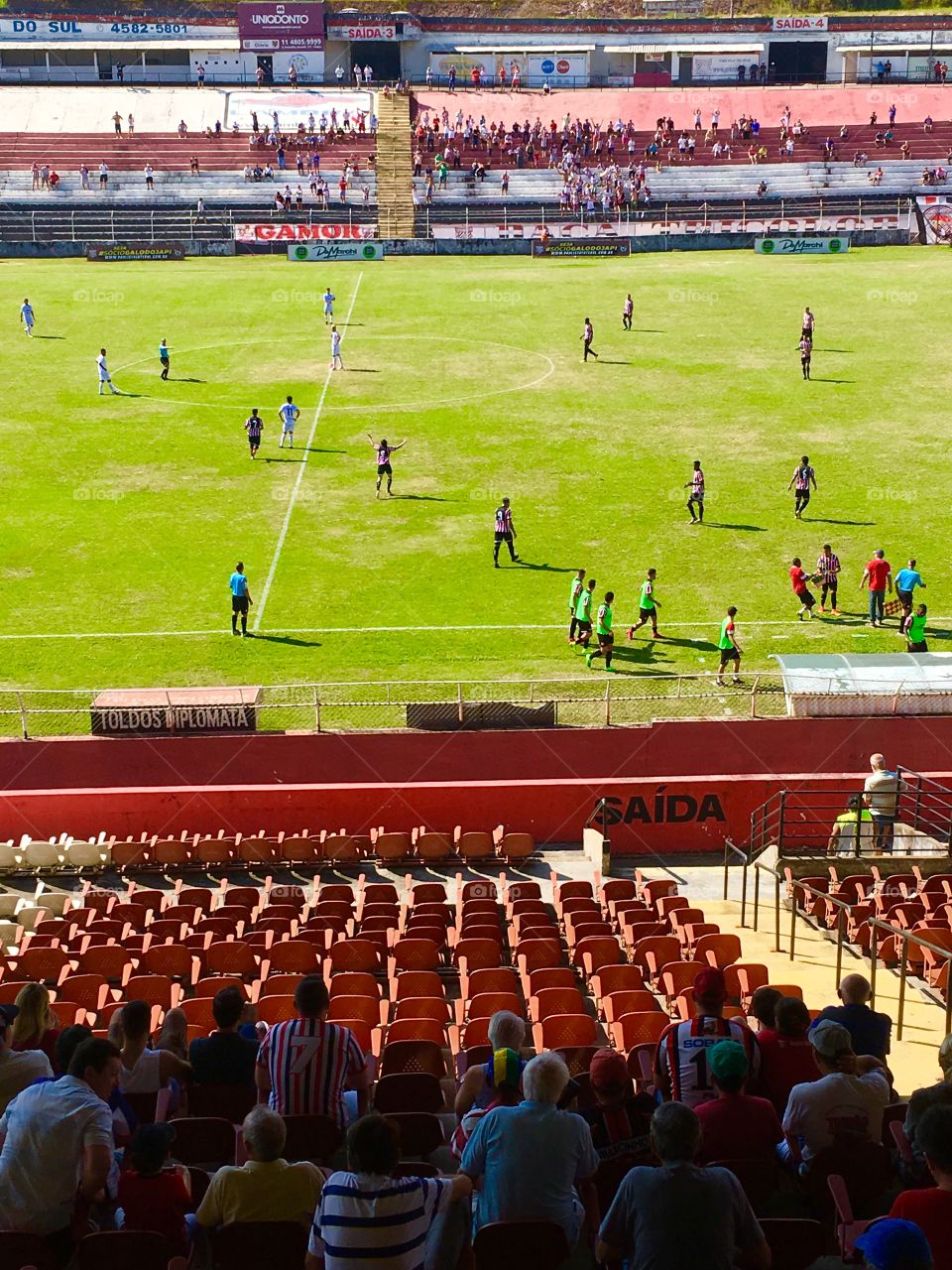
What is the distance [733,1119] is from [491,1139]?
1.43 m

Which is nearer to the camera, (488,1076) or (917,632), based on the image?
(488,1076)

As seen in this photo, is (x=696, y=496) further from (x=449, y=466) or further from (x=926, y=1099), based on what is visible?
(x=926, y=1099)

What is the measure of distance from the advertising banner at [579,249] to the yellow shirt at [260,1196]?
62.7 metres

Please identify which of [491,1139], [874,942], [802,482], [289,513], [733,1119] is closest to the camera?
[491,1139]

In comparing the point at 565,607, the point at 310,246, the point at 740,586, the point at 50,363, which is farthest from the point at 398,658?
the point at 310,246

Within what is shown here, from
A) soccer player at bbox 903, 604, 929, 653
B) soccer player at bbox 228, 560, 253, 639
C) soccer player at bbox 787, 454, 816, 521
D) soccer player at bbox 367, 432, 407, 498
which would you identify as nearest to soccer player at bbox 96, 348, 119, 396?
soccer player at bbox 367, 432, 407, 498

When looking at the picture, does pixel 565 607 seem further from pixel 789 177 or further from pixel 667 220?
pixel 789 177

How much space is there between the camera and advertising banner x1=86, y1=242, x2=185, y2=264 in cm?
6619

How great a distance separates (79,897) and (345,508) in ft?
56.8

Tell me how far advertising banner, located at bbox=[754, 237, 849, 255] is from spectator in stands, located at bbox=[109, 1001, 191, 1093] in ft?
204

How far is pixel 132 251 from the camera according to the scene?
218 ft

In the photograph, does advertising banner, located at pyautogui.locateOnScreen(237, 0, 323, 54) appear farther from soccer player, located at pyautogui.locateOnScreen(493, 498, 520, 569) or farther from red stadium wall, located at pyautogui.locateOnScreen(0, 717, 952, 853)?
red stadium wall, located at pyautogui.locateOnScreen(0, 717, 952, 853)

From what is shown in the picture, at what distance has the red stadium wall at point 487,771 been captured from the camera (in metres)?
21.2

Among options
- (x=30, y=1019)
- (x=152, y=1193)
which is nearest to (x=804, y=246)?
(x=30, y=1019)
